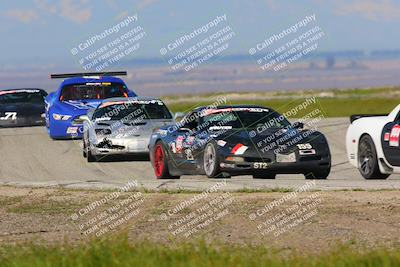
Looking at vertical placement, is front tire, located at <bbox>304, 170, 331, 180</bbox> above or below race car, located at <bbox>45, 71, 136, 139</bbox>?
below

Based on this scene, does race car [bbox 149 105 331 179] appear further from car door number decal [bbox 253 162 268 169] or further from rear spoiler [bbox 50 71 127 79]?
rear spoiler [bbox 50 71 127 79]

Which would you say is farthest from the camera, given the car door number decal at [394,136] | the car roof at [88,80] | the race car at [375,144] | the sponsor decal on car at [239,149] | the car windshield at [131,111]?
the car roof at [88,80]

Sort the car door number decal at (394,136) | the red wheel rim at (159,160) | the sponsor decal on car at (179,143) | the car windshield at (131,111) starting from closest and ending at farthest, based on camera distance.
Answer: the car door number decal at (394,136)
the sponsor decal on car at (179,143)
the red wheel rim at (159,160)
the car windshield at (131,111)

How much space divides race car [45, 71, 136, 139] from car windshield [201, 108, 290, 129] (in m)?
8.50

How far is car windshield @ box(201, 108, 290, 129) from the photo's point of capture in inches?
778

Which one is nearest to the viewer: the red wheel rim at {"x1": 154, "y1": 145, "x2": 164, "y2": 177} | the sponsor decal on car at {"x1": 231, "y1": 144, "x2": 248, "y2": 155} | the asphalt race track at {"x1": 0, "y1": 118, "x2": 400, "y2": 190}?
the asphalt race track at {"x1": 0, "y1": 118, "x2": 400, "y2": 190}

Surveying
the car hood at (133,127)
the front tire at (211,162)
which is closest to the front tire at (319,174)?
the front tire at (211,162)

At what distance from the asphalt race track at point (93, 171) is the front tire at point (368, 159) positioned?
0.28 m

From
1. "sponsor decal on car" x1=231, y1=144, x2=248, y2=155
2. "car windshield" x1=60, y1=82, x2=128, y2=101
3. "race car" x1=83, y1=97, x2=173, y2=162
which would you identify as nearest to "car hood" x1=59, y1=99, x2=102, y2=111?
"car windshield" x1=60, y1=82, x2=128, y2=101

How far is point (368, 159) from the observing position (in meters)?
19.1

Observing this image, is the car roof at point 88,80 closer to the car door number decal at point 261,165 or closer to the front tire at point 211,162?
the front tire at point 211,162

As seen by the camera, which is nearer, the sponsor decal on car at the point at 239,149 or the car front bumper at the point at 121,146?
the sponsor decal on car at the point at 239,149

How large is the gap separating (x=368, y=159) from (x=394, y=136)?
1028 mm

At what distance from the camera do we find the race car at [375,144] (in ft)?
60.0
